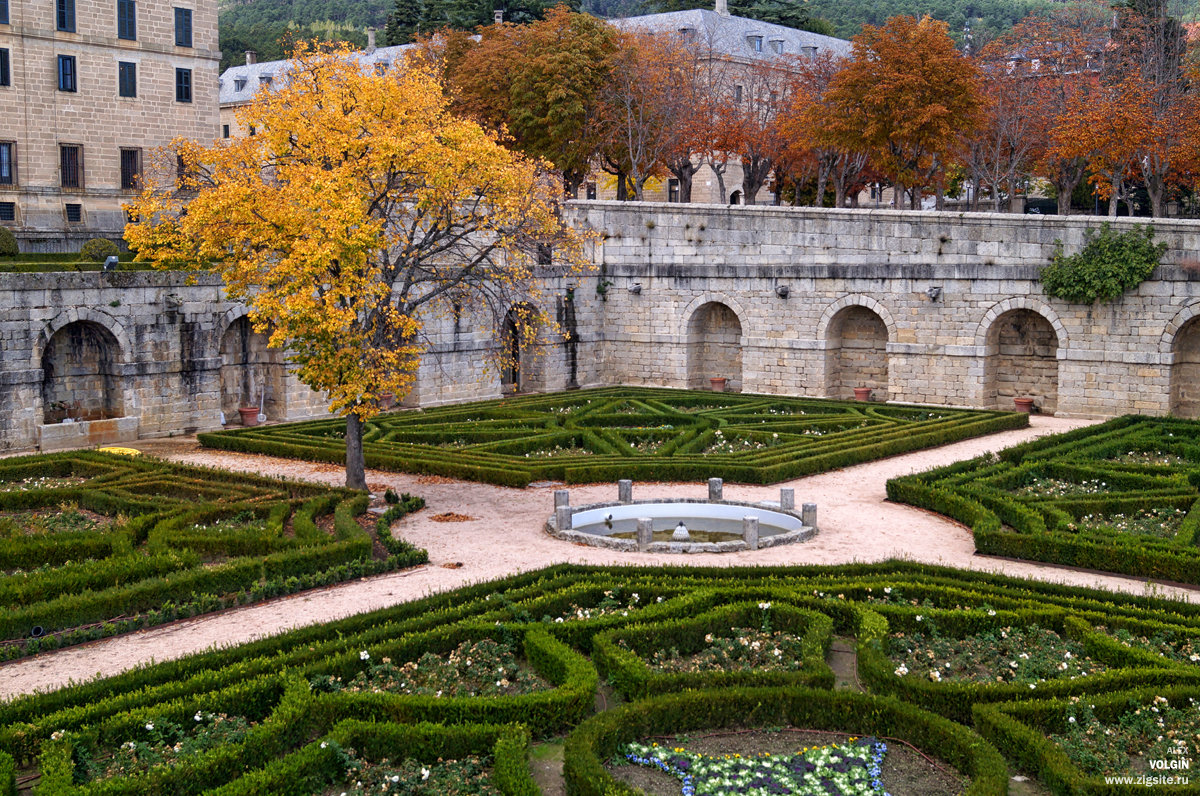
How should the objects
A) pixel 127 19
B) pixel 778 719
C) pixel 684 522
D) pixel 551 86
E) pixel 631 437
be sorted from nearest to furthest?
pixel 778 719 < pixel 684 522 < pixel 631 437 < pixel 127 19 < pixel 551 86

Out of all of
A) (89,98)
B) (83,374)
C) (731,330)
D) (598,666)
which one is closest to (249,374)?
(83,374)

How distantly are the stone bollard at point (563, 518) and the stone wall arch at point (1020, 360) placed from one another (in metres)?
16.8

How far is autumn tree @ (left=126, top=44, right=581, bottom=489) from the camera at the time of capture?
18328mm

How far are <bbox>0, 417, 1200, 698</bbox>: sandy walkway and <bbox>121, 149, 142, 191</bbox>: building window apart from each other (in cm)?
2151

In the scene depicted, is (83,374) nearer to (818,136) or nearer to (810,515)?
(810,515)

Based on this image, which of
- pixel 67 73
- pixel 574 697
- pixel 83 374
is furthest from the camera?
pixel 67 73

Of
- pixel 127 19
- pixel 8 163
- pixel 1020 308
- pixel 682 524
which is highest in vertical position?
pixel 127 19

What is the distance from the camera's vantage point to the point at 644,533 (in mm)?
17203

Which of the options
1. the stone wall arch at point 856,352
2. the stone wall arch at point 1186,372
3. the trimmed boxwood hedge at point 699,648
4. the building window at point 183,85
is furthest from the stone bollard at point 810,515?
the building window at point 183,85

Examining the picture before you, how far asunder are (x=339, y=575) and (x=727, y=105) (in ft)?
140

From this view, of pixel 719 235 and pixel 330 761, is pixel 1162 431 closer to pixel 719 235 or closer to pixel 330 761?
pixel 719 235

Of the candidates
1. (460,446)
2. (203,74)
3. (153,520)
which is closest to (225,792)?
(153,520)

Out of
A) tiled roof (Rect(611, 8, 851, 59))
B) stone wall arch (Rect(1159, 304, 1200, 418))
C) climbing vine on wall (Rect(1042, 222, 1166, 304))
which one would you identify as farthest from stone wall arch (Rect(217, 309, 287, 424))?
tiled roof (Rect(611, 8, 851, 59))

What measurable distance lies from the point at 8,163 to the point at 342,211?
29.0m
